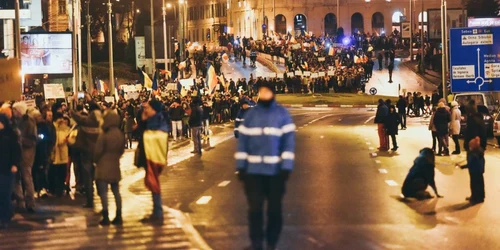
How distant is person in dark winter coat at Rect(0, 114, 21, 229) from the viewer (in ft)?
45.4

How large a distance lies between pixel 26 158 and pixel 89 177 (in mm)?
1130

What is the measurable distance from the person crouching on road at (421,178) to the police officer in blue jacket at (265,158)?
21.3ft

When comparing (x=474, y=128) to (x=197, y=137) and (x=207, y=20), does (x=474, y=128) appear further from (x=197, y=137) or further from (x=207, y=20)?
(x=207, y=20)

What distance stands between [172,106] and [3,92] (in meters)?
16.4

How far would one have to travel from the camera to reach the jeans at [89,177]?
628 inches

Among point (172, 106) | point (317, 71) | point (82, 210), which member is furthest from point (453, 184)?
point (317, 71)

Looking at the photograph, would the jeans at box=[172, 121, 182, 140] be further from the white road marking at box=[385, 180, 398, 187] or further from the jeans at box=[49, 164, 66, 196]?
the jeans at box=[49, 164, 66, 196]

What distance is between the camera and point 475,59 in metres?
33.7

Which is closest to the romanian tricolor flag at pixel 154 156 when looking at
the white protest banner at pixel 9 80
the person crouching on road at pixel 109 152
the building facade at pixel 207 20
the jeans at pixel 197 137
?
the person crouching on road at pixel 109 152

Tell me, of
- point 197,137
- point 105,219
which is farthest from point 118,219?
point 197,137

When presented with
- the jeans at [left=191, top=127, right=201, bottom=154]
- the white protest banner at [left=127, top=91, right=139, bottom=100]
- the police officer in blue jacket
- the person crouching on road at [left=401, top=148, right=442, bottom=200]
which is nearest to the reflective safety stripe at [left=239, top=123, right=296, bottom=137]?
the police officer in blue jacket

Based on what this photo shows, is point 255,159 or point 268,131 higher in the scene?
point 268,131

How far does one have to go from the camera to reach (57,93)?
3653cm

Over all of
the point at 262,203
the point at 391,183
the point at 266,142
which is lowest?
the point at 391,183
